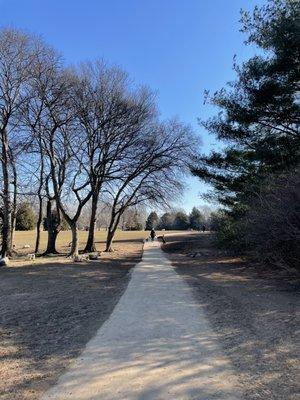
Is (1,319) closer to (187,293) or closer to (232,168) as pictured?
(187,293)

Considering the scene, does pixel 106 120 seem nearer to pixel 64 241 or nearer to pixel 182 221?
pixel 64 241

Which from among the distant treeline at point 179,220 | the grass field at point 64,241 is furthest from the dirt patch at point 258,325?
the distant treeline at point 179,220

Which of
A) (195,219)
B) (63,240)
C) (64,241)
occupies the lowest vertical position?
(64,241)

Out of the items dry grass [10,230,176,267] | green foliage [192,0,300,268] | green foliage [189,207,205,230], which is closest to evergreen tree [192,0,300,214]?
green foliage [192,0,300,268]

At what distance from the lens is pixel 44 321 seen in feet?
30.4

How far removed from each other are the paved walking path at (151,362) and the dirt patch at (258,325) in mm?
241

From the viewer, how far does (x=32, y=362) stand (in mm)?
6523

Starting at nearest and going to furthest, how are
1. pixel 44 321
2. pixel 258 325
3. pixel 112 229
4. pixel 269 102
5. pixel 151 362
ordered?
pixel 151 362
pixel 258 325
pixel 44 321
pixel 269 102
pixel 112 229

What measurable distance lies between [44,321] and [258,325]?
4342 millimetres

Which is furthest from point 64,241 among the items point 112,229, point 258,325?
point 258,325

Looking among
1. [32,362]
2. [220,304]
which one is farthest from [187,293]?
[32,362]

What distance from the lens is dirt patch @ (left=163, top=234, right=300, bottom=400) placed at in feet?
17.5

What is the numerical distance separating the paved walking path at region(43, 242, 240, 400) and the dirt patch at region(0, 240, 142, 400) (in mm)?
350

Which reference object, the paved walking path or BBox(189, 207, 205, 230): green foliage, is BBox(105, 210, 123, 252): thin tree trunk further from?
BBox(189, 207, 205, 230): green foliage
